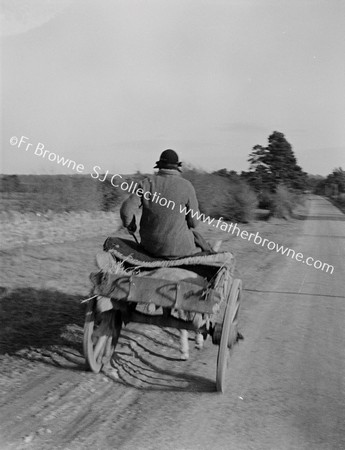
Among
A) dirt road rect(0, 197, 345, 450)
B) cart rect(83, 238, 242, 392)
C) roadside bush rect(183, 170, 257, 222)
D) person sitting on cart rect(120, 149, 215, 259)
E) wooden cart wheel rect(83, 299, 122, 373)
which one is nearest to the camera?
dirt road rect(0, 197, 345, 450)

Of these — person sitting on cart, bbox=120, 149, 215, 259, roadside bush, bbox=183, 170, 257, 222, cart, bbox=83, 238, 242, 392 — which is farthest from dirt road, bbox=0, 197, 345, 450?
roadside bush, bbox=183, 170, 257, 222

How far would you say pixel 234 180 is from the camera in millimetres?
24375

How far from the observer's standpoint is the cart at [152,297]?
14.1 feet

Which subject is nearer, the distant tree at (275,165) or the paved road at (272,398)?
the paved road at (272,398)

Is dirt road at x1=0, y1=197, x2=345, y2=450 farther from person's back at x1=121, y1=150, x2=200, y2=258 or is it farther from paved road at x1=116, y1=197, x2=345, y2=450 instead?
person's back at x1=121, y1=150, x2=200, y2=258

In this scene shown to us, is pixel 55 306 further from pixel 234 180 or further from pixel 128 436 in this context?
pixel 234 180

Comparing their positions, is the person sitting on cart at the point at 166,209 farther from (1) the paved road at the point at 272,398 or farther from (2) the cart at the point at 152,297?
(1) the paved road at the point at 272,398

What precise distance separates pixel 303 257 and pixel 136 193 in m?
8.80

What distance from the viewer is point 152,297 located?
4332mm

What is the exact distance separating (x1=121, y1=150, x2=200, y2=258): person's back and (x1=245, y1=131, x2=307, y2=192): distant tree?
77.2 ft

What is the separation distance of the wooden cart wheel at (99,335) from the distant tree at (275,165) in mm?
23585

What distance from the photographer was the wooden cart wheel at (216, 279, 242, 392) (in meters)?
4.32

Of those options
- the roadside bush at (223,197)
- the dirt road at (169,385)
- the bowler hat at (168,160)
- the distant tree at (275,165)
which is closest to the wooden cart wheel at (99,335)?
the dirt road at (169,385)

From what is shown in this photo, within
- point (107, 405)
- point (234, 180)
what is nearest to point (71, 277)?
point (107, 405)
